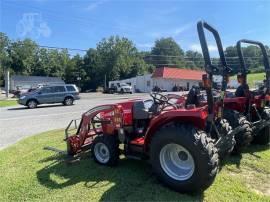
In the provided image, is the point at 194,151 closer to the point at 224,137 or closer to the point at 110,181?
the point at 224,137

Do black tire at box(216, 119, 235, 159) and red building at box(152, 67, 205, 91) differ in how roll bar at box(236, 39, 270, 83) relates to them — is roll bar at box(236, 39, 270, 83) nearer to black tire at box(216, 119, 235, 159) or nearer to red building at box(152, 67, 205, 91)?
black tire at box(216, 119, 235, 159)

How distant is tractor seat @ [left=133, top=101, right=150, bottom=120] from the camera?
5965 millimetres

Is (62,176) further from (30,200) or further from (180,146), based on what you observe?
(180,146)

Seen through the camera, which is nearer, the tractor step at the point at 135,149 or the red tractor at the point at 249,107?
the tractor step at the point at 135,149

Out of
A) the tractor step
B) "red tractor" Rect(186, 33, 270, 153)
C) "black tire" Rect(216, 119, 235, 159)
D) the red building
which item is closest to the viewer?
"black tire" Rect(216, 119, 235, 159)

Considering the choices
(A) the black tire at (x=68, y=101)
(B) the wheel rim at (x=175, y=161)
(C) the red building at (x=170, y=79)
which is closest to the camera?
(B) the wheel rim at (x=175, y=161)

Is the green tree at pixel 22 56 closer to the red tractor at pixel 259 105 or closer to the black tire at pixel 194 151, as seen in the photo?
the red tractor at pixel 259 105

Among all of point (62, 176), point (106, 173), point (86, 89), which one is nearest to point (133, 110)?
point (106, 173)

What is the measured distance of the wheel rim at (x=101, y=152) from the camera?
6.06 m

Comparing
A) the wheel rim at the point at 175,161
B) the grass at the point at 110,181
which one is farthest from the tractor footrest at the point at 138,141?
the wheel rim at the point at 175,161

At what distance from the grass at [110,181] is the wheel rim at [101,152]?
0.15 meters

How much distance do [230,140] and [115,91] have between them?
164 ft

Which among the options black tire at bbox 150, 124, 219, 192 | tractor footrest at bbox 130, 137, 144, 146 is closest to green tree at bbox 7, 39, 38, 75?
tractor footrest at bbox 130, 137, 144, 146

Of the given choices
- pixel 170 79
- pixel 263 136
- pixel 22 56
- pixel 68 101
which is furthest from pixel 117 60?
pixel 263 136
